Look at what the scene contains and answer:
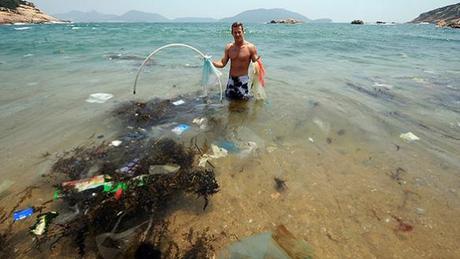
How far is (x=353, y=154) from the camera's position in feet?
14.7

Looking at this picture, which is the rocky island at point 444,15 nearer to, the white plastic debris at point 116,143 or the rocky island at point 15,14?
the white plastic debris at point 116,143

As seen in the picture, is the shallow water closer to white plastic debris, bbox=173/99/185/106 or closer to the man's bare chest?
white plastic debris, bbox=173/99/185/106

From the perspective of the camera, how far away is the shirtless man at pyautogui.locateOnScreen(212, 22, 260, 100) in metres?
6.34

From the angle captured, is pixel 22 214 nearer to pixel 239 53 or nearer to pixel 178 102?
pixel 178 102

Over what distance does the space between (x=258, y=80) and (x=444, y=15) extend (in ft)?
397

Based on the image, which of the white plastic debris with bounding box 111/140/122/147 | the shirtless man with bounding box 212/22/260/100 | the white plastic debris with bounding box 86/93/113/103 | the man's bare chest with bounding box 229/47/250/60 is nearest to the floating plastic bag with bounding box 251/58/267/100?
the shirtless man with bounding box 212/22/260/100

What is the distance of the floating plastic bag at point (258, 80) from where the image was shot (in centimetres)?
649

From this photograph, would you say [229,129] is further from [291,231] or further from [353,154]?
[291,231]

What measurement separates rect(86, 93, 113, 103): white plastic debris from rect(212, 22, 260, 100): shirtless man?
274 centimetres

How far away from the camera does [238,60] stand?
6.50 meters

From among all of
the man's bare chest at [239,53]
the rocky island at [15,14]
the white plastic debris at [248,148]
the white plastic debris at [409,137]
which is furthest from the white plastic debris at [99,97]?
the rocky island at [15,14]

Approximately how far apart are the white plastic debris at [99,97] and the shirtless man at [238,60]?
2.74 metres

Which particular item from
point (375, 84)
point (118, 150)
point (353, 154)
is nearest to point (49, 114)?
point (118, 150)

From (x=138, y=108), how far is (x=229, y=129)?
2.16 metres
